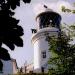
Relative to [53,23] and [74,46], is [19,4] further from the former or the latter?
[53,23]

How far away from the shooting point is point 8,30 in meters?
3.35

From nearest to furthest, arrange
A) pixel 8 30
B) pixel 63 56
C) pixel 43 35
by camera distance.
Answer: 1. pixel 8 30
2. pixel 63 56
3. pixel 43 35

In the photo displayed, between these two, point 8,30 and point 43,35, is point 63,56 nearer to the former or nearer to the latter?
point 8,30

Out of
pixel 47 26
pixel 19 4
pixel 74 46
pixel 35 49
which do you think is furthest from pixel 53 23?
pixel 19 4

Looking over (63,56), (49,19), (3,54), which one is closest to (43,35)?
(49,19)

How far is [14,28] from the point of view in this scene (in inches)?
134

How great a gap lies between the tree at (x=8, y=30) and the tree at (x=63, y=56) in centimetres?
1760

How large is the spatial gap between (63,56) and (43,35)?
26.6 meters

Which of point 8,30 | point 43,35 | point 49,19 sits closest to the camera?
point 8,30

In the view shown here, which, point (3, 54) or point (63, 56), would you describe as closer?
point (3, 54)

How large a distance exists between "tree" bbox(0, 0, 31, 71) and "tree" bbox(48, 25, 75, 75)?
1760 centimetres

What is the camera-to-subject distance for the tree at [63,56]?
21450 millimetres

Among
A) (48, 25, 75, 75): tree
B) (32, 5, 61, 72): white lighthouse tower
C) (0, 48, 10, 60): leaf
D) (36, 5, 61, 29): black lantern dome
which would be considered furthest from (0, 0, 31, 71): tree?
(36, 5, 61, 29): black lantern dome

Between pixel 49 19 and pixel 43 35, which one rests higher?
pixel 49 19
